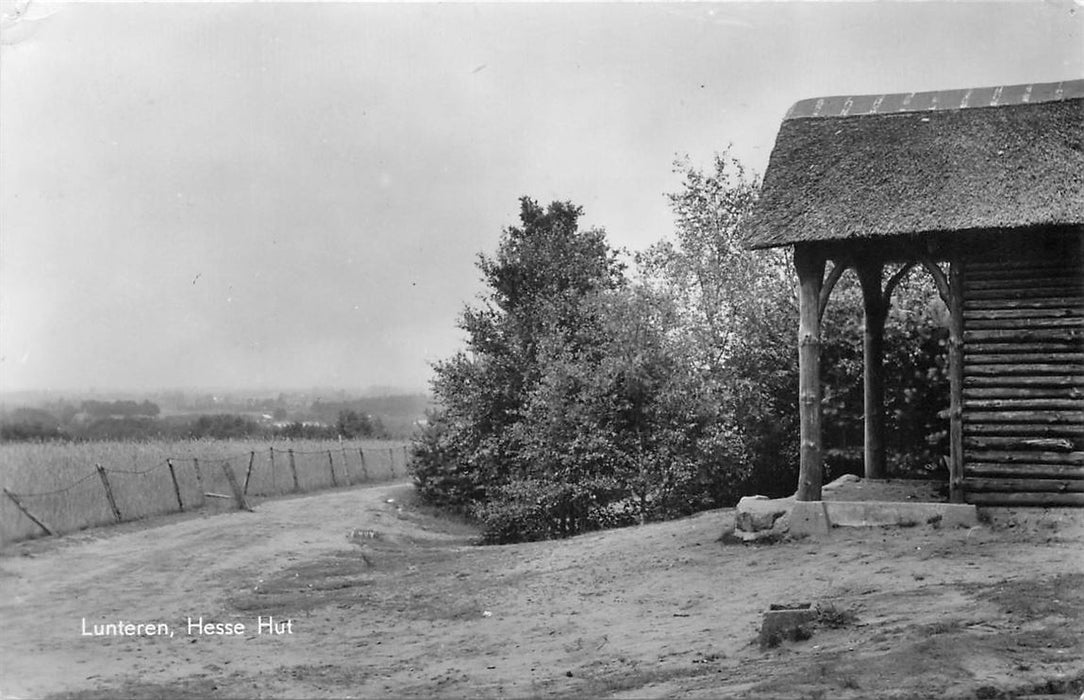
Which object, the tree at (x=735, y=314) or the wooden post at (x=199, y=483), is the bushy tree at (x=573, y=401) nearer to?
the tree at (x=735, y=314)

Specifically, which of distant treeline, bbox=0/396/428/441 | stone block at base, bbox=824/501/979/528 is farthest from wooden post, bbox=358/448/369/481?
stone block at base, bbox=824/501/979/528

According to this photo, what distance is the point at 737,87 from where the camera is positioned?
18.4m

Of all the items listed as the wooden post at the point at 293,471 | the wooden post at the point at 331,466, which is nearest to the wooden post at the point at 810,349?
the wooden post at the point at 293,471

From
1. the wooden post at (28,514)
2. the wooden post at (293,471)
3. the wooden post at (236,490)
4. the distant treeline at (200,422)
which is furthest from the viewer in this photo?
the wooden post at (293,471)

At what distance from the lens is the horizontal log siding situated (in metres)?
13.7

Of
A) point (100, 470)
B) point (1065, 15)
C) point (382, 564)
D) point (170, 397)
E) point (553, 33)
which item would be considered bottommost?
point (382, 564)

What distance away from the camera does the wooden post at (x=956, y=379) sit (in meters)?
14.1

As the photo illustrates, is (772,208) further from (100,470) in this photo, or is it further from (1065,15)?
(100,470)

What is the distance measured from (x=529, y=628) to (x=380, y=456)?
27.5m

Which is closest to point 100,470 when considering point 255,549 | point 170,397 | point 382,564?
point 170,397

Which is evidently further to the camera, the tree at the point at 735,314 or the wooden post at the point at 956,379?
the tree at the point at 735,314

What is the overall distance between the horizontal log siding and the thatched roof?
3.05 feet

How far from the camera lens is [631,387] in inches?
862

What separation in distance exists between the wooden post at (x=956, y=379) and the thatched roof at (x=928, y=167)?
1.02m
